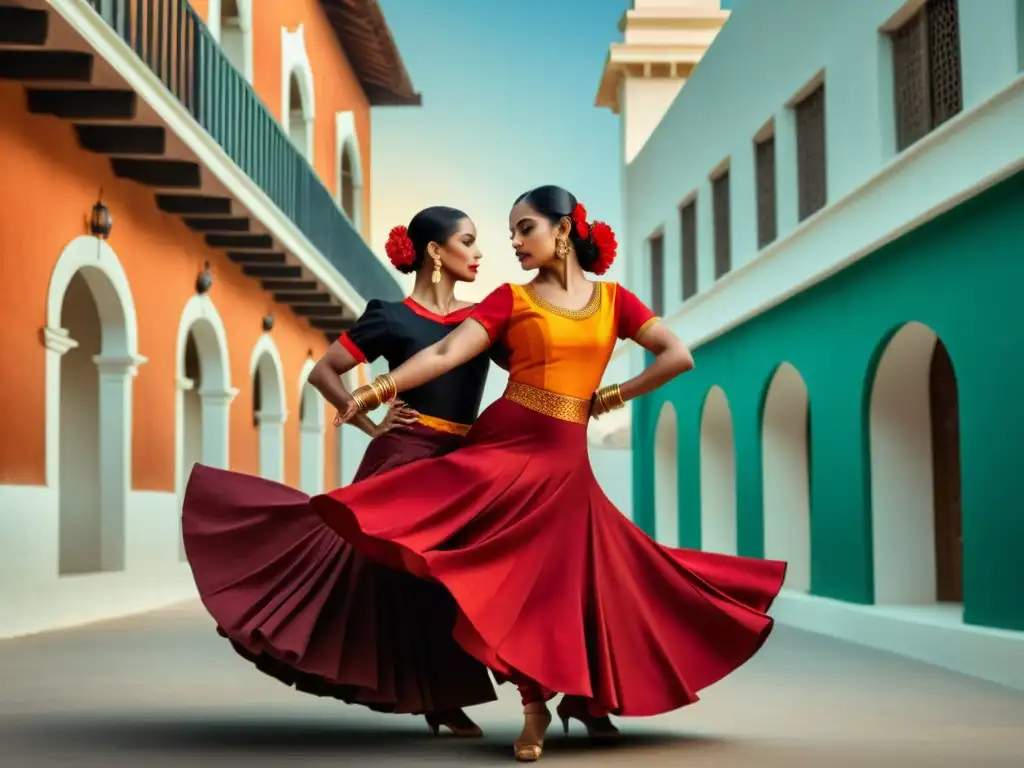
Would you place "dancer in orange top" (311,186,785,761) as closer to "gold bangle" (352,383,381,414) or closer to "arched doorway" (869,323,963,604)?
"gold bangle" (352,383,381,414)

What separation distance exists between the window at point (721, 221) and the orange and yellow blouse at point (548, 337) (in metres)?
14.4

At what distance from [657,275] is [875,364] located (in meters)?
12.7

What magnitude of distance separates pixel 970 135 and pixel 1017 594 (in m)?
3.02

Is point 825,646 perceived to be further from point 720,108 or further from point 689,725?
point 720,108

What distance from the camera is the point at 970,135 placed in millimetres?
11047

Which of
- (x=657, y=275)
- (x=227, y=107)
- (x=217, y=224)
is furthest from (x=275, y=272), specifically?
(x=657, y=275)

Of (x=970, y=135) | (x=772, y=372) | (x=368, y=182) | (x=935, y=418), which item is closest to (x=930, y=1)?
(x=970, y=135)

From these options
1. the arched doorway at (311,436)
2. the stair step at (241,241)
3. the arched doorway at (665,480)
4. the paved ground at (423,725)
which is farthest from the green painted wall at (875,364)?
the arched doorway at (311,436)

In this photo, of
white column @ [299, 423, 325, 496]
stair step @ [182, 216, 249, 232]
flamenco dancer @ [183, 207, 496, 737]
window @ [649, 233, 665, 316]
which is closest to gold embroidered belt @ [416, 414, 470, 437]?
flamenco dancer @ [183, 207, 496, 737]

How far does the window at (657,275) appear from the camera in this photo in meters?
25.8

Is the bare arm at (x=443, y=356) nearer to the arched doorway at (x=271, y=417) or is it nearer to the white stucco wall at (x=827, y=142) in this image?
the white stucco wall at (x=827, y=142)

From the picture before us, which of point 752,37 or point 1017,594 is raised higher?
point 752,37

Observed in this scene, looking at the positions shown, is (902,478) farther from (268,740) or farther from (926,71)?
(268,740)

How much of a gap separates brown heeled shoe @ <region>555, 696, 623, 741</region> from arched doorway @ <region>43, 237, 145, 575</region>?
7468mm
